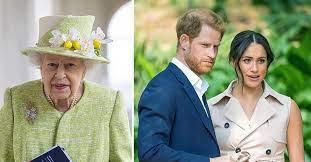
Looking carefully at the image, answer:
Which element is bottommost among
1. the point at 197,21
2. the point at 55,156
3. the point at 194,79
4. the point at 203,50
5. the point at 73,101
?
the point at 55,156

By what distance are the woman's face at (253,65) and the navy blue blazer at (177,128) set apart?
0.22 metres

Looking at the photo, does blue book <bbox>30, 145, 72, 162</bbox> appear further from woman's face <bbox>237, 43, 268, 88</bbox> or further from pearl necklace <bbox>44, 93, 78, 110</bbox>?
woman's face <bbox>237, 43, 268, 88</bbox>

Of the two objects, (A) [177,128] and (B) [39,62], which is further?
(B) [39,62]

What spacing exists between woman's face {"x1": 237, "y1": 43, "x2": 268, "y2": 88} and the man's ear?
226mm

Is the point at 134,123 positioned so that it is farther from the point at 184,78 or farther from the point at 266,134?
the point at 266,134

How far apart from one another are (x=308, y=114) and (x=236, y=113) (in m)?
0.29

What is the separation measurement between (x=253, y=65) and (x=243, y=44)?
97 mm

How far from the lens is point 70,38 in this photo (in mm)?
3059

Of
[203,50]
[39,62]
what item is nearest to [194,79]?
[203,50]

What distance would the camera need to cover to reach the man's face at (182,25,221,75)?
3039 millimetres

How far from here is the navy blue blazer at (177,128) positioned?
2.97m

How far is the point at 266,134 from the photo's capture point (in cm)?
300

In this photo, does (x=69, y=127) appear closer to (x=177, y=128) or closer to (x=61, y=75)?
(x=61, y=75)

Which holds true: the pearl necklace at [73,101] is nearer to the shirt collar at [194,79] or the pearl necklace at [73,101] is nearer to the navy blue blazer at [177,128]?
the navy blue blazer at [177,128]
